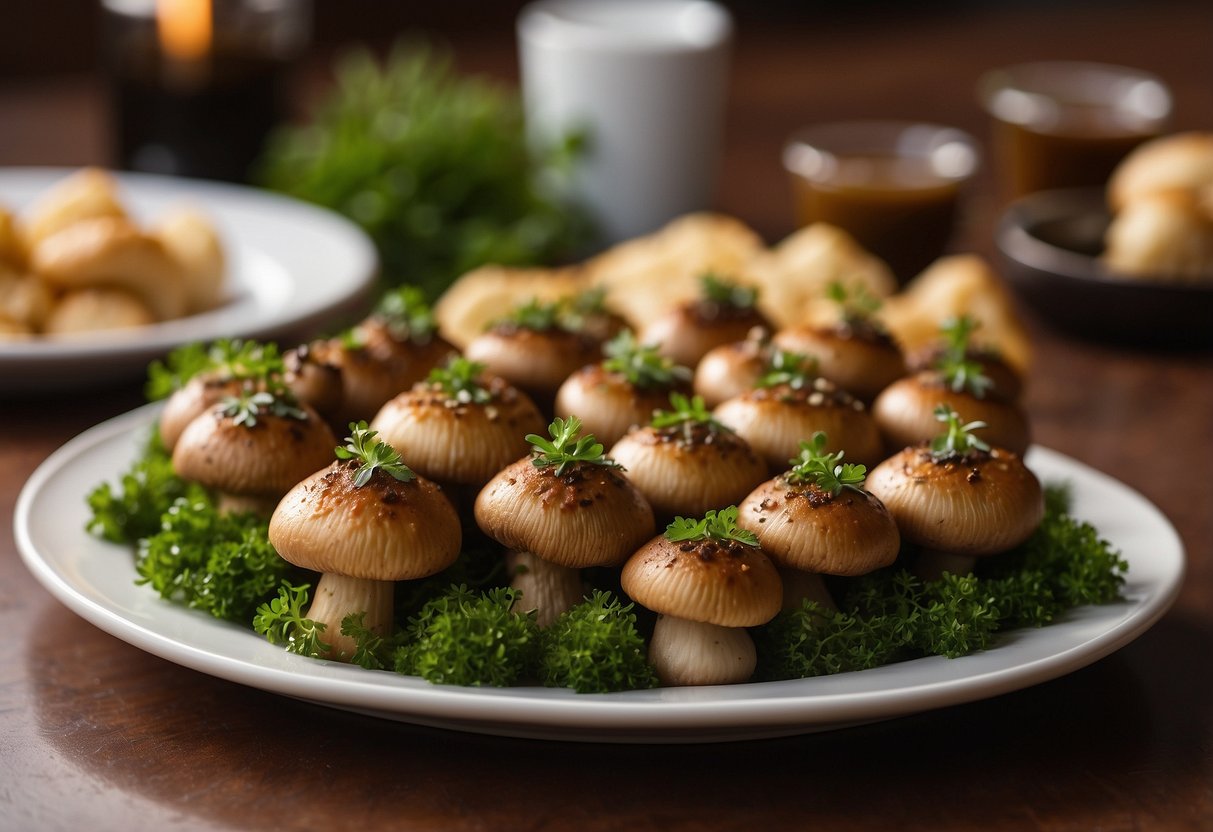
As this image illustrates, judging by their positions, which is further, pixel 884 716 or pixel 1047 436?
pixel 1047 436

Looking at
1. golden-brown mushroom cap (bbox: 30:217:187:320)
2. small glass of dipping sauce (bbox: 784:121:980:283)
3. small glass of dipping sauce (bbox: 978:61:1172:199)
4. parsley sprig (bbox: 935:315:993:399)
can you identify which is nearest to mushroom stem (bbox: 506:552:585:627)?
parsley sprig (bbox: 935:315:993:399)

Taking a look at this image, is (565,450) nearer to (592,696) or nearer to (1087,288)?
(592,696)

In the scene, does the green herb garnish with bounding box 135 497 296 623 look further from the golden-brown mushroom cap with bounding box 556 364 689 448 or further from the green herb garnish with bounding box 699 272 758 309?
the green herb garnish with bounding box 699 272 758 309

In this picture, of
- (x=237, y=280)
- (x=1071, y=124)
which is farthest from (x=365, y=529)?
(x=1071, y=124)

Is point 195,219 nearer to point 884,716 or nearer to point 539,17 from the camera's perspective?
point 539,17

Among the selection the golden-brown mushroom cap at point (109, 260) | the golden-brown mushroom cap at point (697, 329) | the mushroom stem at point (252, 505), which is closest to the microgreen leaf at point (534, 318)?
the golden-brown mushroom cap at point (697, 329)

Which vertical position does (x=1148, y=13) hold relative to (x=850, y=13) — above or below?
above

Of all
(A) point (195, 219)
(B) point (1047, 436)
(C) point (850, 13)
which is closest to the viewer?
(B) point (1047, 436)

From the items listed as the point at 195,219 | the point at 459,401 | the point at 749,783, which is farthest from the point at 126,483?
the point at 195,219
